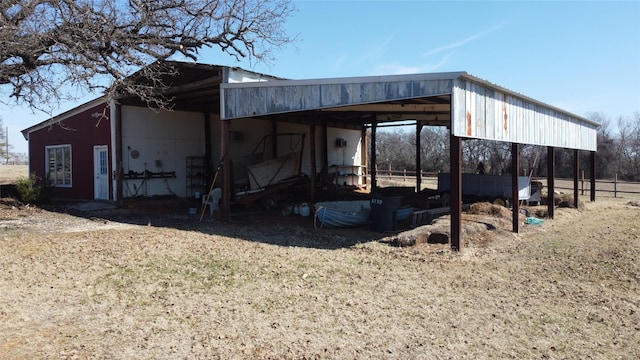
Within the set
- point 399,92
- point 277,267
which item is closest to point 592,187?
point 399,92

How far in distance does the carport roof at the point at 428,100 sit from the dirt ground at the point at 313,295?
7.89ft

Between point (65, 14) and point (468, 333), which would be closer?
point (468, 333)

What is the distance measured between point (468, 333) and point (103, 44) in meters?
10.2

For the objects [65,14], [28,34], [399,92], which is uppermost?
[65,14]

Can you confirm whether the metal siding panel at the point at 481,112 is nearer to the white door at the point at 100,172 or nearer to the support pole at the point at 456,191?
the support pole at the point at 456,191

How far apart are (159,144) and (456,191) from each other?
11.5 metres

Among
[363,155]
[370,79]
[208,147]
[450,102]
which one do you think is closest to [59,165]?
[208,147]

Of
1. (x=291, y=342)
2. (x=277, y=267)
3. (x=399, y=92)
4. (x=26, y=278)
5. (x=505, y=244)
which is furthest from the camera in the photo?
(x=505, y=244)

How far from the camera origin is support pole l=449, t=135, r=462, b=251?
8609 mm

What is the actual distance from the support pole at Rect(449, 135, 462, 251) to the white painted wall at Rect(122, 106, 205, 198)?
1131 cm

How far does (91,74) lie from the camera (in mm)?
10438

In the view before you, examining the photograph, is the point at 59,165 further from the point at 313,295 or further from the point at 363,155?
the point at 313,295

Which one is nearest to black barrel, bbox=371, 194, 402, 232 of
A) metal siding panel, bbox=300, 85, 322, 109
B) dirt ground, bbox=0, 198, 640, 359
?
dirt ground, bbox=0, 198, 640, 359

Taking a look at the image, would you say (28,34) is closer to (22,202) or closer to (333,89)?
(333,89)
